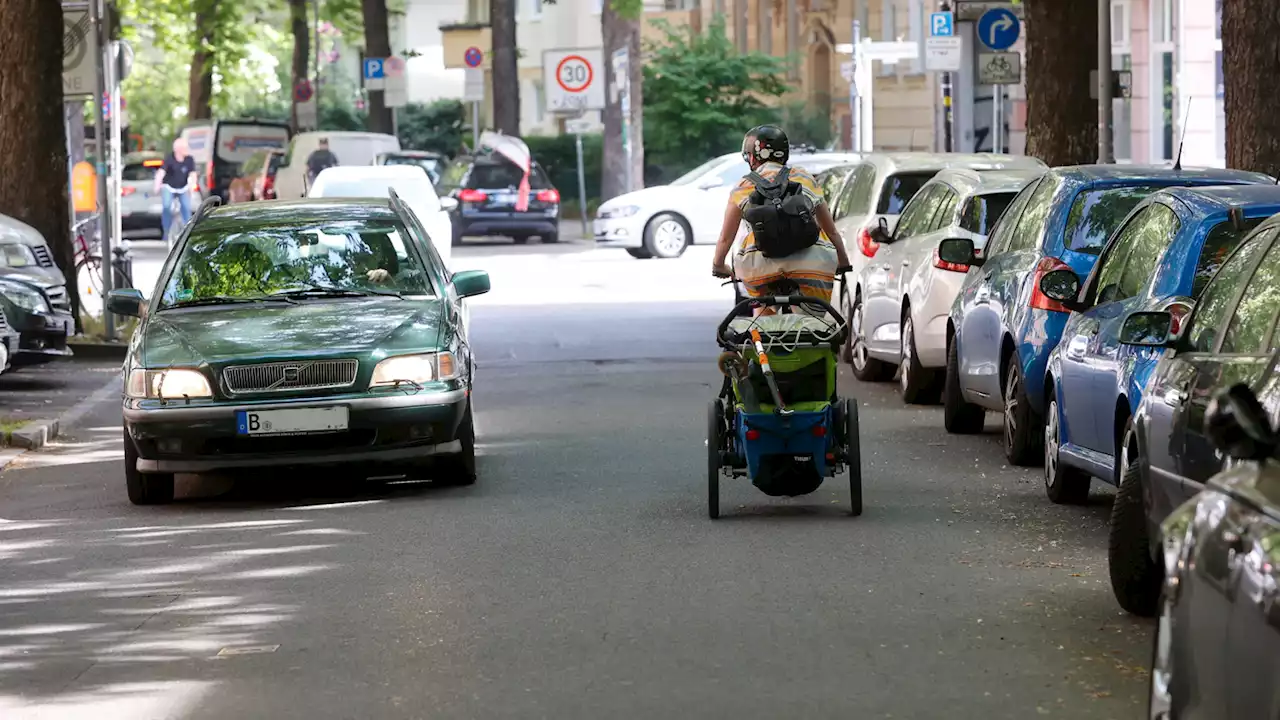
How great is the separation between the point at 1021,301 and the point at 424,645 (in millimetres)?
5889

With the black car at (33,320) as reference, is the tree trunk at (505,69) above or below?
above

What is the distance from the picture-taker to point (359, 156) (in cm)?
4431

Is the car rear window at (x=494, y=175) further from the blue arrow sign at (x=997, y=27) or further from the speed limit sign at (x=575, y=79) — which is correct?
the blue arrow sign at (x=997, y=27)

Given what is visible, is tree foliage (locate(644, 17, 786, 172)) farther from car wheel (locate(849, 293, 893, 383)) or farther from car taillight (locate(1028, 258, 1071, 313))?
car taillight (locate(1028, 258, 1071, 313))

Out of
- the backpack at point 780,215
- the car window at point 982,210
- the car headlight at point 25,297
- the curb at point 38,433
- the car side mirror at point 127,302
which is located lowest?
the curb at point 38,433

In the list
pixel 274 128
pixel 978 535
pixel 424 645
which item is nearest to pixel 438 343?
pixel 978 535

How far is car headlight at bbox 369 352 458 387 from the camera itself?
11961 mm

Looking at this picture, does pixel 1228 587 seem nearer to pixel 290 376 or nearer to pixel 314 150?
pixel 290 376

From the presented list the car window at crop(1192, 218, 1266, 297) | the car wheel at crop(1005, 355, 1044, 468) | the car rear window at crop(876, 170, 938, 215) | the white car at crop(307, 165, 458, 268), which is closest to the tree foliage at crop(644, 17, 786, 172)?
the white car at crop(307, 165, 458, 268)

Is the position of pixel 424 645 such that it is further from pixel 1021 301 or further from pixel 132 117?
pixel 132 117

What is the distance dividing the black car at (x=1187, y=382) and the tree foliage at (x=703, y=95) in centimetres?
4982

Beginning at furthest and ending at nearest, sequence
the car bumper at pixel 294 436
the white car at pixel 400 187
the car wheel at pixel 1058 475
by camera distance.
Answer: the white car at pixel 400 187, the car bumper at pixel 294 436, the car wheel at pixel 1058 475

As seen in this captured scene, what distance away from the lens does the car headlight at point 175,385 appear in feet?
39.0

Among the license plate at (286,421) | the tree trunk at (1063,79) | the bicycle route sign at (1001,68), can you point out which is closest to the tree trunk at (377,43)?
the bicycle route sign at (1001,68)
